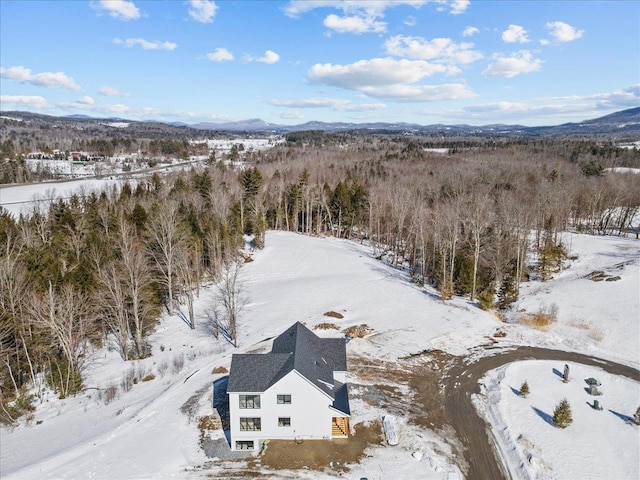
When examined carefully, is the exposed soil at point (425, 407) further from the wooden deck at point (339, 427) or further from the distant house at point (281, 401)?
the distant house at point (281, 401)

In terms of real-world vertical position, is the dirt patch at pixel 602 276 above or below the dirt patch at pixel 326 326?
above

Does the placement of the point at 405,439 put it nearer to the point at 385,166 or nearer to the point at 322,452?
the point at 322,452

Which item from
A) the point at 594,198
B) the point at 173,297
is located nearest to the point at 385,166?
the point at 594,198

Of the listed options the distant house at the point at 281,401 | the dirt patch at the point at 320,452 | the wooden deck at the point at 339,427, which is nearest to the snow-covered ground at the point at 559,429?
the dirt patch at the point at 320,452

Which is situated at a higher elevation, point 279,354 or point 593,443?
point 279,354

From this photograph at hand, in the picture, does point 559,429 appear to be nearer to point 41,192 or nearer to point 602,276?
point 602,276

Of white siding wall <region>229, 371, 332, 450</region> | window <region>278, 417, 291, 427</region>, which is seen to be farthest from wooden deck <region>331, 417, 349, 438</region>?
window <region>278, 417, 291, 427</region>

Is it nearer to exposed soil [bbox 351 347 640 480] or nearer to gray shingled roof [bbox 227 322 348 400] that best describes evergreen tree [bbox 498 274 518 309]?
exposed soil [bbox 351 347 640 480]
